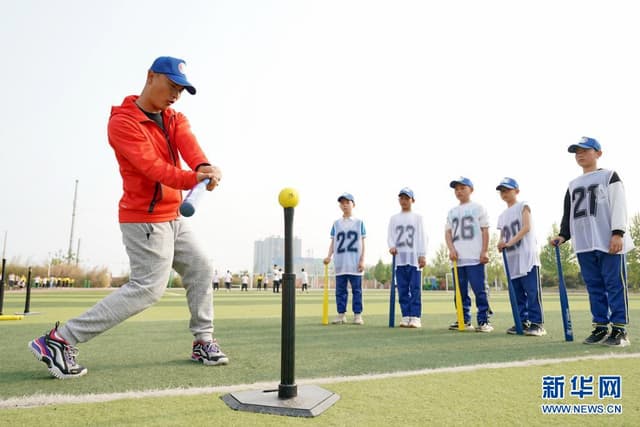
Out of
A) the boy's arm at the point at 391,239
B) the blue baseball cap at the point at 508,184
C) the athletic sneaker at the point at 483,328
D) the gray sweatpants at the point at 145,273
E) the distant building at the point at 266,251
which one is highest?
the distant building at the point at 266,251

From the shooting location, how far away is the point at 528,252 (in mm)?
6195

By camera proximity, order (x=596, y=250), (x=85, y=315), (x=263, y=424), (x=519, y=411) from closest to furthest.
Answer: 1. (x=263, y=424)
2. (x=519, y=411)
3. (x=85, y=315)
4. (x=596, y=250)

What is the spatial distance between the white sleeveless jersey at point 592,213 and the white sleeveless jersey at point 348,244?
3.46m

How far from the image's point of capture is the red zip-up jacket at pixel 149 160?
10.1 ft

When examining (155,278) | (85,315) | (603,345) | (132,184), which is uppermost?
(132,184)

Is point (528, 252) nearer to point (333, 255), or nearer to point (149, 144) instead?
point (333, 255)

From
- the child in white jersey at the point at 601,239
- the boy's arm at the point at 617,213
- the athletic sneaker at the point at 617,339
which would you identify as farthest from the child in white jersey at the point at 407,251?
the boy's arm at the point at 617,213

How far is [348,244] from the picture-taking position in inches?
312

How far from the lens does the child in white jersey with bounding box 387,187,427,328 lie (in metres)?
6.98

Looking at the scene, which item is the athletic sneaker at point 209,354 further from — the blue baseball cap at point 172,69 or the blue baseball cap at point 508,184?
the blue baseball cap at point 508,184

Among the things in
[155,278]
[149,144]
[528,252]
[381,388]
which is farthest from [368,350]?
[528,252]

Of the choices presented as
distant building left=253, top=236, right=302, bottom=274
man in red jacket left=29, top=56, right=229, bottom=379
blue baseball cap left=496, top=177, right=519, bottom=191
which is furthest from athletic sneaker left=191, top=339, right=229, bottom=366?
distant building left=253, top=236, right=302, bottom=274

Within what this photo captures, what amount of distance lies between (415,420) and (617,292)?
3.74 m

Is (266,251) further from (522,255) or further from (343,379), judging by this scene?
(343,379)
